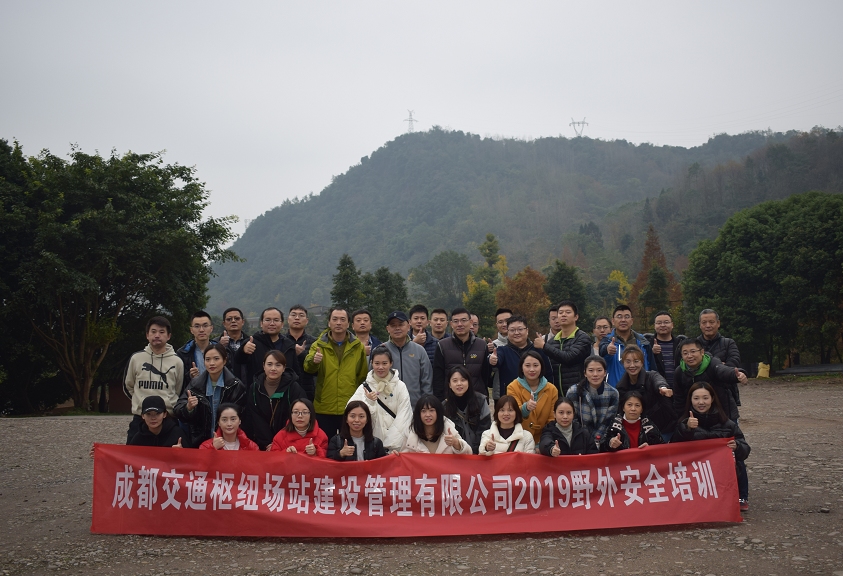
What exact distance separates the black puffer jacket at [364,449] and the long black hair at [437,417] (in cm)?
39

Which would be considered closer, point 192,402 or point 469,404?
point 192,402

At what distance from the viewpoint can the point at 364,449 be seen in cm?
588

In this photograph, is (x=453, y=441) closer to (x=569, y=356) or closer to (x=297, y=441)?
(x=297, y=441)

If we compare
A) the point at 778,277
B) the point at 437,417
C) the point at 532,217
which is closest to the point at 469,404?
the point at 437,417

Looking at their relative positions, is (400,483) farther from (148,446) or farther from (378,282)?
(378,282)

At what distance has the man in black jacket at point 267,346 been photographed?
22.2ft

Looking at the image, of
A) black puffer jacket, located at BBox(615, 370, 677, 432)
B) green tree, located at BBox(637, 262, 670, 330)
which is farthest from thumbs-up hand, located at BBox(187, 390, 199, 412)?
green tree, located at BBox(637, 262, 670, 330)

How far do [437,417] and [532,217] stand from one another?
494 ft

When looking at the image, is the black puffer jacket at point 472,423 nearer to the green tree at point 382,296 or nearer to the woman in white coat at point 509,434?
the woman in white coat at point 509,434

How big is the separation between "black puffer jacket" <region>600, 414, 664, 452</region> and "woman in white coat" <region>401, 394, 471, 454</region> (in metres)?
1.41

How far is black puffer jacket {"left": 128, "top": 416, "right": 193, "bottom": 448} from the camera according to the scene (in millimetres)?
6125

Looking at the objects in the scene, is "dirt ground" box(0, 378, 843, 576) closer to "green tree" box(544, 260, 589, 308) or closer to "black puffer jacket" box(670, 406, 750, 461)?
"black puffer jacket" box(670, 406, 750, 461)

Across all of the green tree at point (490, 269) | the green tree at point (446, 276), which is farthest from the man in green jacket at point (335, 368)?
the green tree at point (446, 276)

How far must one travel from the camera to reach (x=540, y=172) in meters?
188
